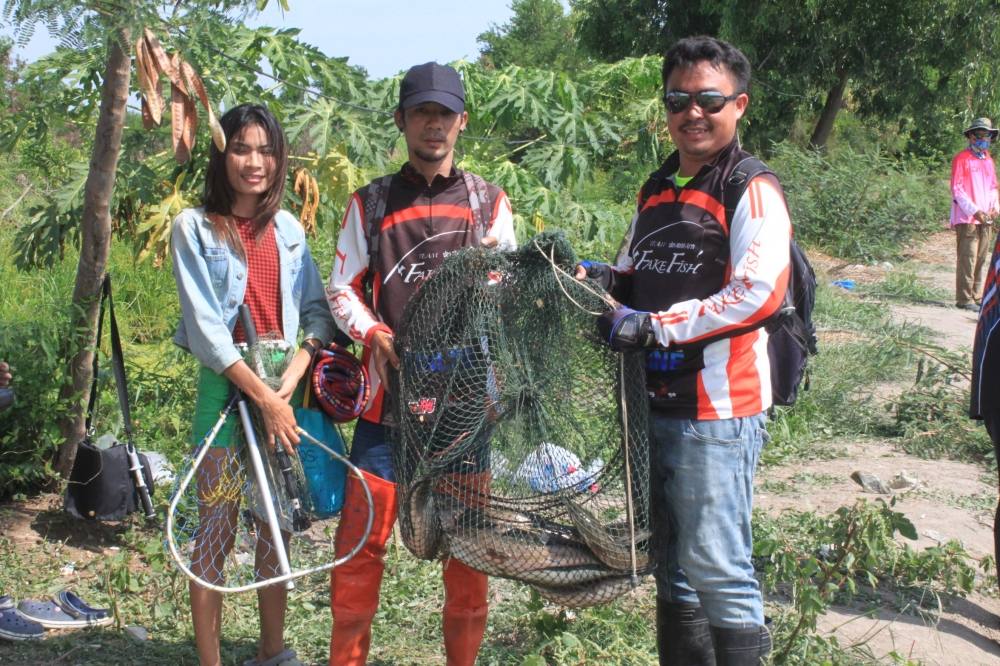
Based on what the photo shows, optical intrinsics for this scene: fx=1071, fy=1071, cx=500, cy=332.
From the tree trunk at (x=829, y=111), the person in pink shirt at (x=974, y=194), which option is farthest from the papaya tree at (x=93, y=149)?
the tree trunk at (x=829, y=111)

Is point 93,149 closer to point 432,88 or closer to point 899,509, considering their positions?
point 432,88

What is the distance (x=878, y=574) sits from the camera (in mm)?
4523

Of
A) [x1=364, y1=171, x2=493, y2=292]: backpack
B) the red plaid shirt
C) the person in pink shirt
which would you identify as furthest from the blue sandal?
the person in pink shirt

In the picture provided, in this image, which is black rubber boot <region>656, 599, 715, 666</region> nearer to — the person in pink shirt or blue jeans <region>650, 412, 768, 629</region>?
blue jeans <region>650, 412, 768, 629</region>

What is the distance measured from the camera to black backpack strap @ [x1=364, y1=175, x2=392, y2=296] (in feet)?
10.2

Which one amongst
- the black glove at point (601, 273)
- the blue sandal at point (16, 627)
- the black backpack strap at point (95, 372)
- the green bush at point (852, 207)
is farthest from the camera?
the green bush at point (852, 207)

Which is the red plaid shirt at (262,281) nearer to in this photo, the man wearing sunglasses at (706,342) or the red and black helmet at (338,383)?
the red and black helmet at (338,383)

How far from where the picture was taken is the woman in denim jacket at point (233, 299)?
→ 3129 mm

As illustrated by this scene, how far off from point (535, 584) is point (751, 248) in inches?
40.4

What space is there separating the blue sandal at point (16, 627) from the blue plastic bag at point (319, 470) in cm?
123

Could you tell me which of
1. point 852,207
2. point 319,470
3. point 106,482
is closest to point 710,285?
point 319,470

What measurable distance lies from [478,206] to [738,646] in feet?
4.72

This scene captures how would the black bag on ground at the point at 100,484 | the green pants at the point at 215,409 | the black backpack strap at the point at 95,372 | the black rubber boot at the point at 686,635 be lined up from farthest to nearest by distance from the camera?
the black backpack strap at the point at 95,372 < the black bag on ground at the point at 100,484 < the green pants at the point at 215,409 < the black rubber boot at the point at 686,635

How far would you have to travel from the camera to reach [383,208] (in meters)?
3.12
